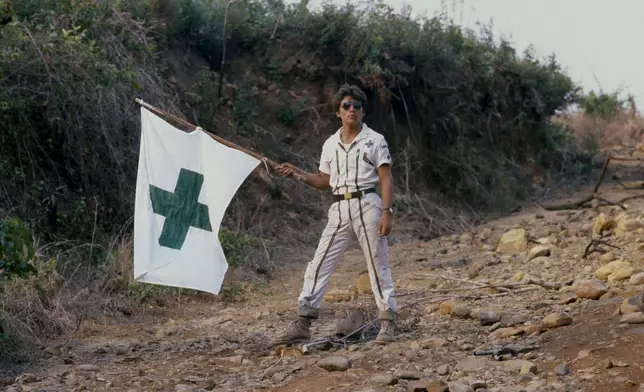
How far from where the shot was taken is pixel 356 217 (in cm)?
605

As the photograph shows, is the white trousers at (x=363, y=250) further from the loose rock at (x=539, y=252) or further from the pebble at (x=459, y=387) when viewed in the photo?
the loose rock at (x=539, y=252)

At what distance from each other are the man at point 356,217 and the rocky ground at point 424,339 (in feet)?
0.81

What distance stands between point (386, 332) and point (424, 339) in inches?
10.3

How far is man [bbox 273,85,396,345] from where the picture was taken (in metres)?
6.04

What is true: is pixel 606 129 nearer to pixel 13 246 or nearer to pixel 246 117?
pixel 246 117

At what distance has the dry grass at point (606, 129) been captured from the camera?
23.0 metres

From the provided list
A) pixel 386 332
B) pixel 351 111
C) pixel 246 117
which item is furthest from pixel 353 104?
Answer: pixel 246 117

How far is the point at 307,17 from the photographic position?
1422 centimetres

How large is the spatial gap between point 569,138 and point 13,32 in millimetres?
14454

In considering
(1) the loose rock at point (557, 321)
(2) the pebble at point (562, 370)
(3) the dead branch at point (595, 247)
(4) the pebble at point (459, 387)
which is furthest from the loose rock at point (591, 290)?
(4) the pebble at point (459, 387)

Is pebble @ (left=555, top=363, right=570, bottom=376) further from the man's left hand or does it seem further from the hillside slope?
the hillside slope

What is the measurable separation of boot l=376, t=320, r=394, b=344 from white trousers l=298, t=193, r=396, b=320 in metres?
0.04

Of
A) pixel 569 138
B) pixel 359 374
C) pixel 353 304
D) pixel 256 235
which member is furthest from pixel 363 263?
pixel 569 138

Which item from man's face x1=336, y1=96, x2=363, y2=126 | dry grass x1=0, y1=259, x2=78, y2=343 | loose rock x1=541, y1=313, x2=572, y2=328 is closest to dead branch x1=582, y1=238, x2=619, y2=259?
loose rock x1=541, y1=313, x2=572, y2=328
